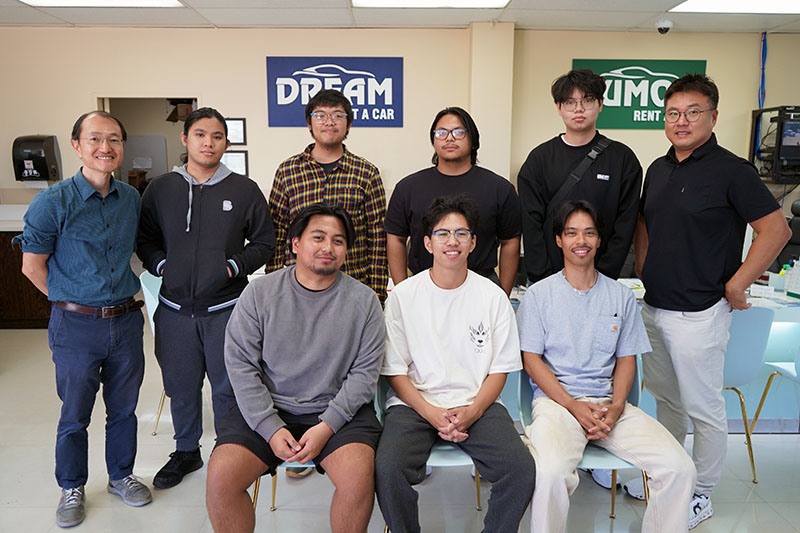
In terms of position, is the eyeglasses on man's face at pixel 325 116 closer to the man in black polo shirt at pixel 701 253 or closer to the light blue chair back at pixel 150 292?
the light blue chair back at pixel 150 292

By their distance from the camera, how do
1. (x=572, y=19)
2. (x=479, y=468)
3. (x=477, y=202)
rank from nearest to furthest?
(x=479, y=468) → (x=477, y=202) → (x=572, y=19)

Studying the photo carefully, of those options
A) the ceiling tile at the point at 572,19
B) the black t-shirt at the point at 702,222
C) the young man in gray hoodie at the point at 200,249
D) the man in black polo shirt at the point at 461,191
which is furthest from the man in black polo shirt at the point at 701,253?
the ceiling tile at the point at 572,19

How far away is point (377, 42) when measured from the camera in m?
5.73

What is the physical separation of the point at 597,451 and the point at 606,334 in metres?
0.44

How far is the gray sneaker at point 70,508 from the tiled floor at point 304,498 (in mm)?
39

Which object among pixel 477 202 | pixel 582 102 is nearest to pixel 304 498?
pixel 477 202

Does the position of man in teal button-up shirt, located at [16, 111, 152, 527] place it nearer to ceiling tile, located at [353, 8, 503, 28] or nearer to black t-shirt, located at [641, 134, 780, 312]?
black t-shirt, located at [641, 134, 780, 312]

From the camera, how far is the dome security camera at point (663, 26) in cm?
541

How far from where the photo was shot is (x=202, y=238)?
2.45m

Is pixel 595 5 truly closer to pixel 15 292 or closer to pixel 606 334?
pixel 606 334

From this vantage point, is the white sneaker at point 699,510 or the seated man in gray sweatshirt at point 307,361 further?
the white sneaker at point 699,510

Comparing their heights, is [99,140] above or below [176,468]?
above

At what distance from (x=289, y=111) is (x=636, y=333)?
15.0ft

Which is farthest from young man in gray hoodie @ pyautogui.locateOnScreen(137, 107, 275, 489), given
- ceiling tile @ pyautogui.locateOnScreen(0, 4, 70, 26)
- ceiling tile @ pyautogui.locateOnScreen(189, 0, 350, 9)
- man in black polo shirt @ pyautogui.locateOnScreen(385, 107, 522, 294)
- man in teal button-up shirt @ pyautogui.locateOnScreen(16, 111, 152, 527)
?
ceiling tile @ pyautogui.locateOnScreen(0, 4, 70, 26)
